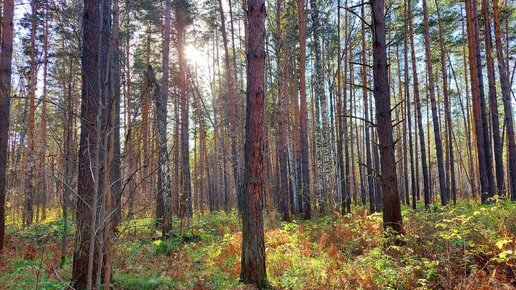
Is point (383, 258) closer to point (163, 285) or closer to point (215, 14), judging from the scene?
point (163, 285)

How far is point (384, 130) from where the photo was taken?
5.60 m

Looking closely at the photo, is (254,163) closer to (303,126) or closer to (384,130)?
(384,130)

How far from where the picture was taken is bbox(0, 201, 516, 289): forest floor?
432 cm

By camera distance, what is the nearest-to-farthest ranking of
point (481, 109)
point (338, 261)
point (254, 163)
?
point (254, 163) < point (338, 261) < point (481, 109)

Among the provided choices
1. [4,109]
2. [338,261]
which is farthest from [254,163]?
[4,109]

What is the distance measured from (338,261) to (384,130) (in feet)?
8.13

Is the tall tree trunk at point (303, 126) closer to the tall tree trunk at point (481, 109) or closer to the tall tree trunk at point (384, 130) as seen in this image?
the tall tree trunk at point (481, 109)

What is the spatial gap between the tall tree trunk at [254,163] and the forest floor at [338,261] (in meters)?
0.37

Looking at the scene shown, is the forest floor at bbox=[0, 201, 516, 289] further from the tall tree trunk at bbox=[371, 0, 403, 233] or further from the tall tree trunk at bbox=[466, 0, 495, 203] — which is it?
the tall tree trunk at bbox=[466, 0, 495, 203]

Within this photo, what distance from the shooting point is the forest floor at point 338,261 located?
4.32 meters

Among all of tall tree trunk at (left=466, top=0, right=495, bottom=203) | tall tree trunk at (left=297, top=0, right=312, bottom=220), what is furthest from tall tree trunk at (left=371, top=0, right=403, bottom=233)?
tall tree trunk at (left=466, top=0, right=495, bottom=203)

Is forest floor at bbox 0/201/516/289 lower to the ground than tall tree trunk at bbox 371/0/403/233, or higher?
lower

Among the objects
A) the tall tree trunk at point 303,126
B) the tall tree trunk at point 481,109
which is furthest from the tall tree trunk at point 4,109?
the tall tree trunk at point 481,109

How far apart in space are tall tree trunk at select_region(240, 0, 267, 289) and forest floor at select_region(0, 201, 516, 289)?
370mm
